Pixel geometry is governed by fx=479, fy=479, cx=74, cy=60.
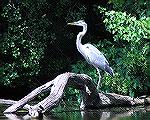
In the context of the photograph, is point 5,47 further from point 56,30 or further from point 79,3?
point 79,3

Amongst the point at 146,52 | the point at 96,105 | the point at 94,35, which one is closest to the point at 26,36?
the point at 94,35

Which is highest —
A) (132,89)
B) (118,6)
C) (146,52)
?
(118,6)

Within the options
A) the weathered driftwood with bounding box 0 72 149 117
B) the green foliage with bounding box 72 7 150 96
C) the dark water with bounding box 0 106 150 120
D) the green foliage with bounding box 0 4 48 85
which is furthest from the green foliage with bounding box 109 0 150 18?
the dark water with bounding box 0 106 150 120

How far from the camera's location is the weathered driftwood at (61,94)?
24.0 ft

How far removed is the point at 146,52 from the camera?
10.8m

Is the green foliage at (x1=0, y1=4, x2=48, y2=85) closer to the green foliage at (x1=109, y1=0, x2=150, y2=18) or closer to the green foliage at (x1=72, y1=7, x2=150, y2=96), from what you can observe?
the green foliage at (x1=72, y1=7, x2=150, y2=96)

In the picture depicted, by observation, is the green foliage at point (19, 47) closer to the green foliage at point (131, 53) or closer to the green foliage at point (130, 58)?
the green foliage at point (130, 58)

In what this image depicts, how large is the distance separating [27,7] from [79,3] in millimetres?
1621

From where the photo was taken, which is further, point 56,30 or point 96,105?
point 56,30

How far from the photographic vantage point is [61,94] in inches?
295

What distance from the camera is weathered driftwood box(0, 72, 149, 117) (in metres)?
7.32

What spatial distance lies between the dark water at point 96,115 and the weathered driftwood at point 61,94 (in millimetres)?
171

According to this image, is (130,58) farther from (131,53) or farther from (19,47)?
(19,47)

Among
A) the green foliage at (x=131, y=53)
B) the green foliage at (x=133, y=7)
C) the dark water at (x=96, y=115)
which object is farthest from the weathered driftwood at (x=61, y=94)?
the green foliage at (x=133, y=7)
